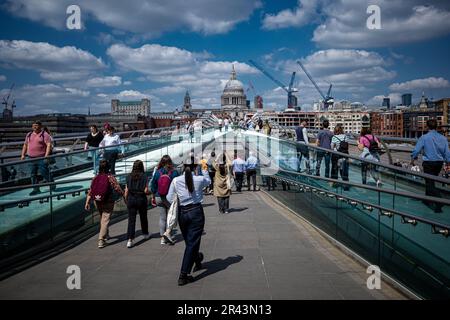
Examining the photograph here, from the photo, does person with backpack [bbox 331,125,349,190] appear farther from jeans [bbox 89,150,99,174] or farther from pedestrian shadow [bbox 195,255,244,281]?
jeans [bbox 89,150,99,174]

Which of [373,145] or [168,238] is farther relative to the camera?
[373,145]

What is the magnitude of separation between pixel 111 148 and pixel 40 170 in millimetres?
4132

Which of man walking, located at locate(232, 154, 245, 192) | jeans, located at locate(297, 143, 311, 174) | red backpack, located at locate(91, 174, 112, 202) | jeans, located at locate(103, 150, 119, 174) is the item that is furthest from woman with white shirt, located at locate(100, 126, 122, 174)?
jeans, located at locate(297, 143, 311, 174)

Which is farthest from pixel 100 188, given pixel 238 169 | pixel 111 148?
pixel 238 169

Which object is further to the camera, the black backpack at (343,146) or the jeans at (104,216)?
the black backpack at (343,146)

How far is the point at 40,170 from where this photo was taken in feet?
29.0

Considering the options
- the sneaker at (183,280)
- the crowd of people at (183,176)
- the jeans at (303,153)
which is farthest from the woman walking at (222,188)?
the sneaker at (183,280)

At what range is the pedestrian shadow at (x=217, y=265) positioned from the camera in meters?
6.45

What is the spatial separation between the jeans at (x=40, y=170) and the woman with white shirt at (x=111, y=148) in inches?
129

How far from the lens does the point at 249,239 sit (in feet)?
28.0

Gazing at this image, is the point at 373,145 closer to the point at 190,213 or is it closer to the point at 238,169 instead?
the point at 190,213

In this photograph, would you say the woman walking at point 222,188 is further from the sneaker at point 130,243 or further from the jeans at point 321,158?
the sneaker at point 130,243
